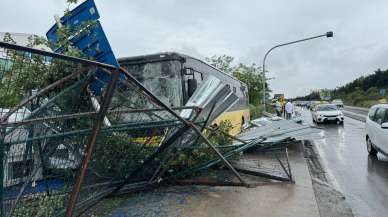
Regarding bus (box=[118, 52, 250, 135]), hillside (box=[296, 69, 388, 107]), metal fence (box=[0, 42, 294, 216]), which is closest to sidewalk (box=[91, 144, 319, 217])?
metal fence (box=[0, 42, 294, 216])

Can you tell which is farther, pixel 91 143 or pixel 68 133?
pixel 68 133

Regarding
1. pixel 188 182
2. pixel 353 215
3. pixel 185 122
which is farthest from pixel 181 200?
pixel 353 215

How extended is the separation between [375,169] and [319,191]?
281cm

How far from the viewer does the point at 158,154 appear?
5.48m

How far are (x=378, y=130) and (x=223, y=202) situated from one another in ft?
19.0

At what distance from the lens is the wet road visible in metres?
5.58

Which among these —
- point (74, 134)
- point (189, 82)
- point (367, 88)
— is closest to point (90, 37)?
point (74, 134)

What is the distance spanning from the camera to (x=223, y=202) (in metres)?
5.20

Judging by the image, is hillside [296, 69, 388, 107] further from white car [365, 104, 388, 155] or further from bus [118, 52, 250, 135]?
bus [118, 52, 250, 135]

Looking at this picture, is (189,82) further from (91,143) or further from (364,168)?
(364,168)

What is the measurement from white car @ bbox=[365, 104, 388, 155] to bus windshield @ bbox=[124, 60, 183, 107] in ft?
16.6

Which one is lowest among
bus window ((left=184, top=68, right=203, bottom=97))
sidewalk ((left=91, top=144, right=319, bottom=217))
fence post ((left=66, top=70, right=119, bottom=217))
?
sidewalk ((left=91, top=144, right=319, bottom=217))

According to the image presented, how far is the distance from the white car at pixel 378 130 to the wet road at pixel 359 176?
40 centimetres

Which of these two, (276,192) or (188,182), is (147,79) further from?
(276,192)
